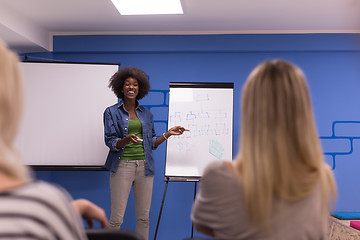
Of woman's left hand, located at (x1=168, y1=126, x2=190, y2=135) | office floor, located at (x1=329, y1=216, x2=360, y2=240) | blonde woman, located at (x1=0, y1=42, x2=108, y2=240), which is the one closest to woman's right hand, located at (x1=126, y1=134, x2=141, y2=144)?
woman's left hand, located at (x1=168, y1=126, x2=190, y2=135)

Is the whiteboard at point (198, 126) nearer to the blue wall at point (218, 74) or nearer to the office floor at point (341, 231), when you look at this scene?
the blue wall at point (218, 74)

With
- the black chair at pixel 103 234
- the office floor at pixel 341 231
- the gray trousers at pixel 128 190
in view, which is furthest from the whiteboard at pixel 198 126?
the black chair at pixel 103 234

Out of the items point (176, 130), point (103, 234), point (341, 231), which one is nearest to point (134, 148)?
point (176, 130)

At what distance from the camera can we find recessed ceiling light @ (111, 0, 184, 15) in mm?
3346

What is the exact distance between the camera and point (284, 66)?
1.08 metres

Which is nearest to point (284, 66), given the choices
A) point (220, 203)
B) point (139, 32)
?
point (220, 203)

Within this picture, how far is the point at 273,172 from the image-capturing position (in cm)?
100

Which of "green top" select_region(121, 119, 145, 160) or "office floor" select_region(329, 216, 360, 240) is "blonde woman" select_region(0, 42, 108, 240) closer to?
"green top" select_region(121, 119, 145, 160)

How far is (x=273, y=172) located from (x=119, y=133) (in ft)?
8.18

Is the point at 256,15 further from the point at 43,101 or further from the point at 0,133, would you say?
the point at 0,133

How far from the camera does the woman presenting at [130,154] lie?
3221 mm

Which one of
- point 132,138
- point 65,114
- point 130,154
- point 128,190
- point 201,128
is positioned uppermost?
point 65,114

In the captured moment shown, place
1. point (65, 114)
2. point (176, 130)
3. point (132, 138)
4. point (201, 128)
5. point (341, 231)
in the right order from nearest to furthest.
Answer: point (341, 231)
point (132, 138)
point (176, 130)
point (201, 128)
point (65, 114)

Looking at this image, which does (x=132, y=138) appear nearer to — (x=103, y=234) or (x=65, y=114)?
(x=65, y=114)
